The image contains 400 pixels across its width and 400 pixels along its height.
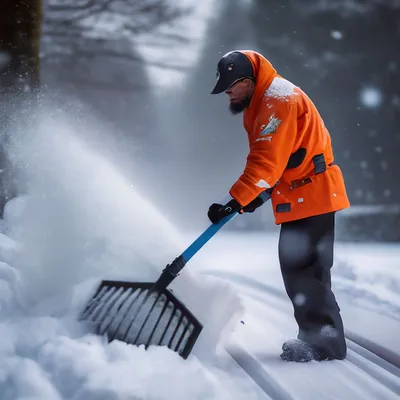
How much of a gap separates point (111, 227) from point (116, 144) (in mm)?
9677

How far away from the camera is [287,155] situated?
171 centimetres

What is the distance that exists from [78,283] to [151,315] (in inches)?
25.5

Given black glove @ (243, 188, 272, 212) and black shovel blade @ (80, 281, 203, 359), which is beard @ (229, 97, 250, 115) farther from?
black shovel blade @ (80, 281, 203, 359)

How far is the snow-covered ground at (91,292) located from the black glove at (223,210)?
65 cm

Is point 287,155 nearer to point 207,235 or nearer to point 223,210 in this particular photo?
point 223,210

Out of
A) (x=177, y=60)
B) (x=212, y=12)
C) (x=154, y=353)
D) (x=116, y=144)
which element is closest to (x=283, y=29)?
(x=212, y=12)

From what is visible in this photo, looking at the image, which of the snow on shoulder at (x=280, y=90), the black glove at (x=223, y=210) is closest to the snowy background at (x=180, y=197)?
the black glove at (x=223, y=210)

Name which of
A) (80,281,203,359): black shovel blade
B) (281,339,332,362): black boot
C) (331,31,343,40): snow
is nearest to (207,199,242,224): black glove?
(80,281,203,359): black shovel blade

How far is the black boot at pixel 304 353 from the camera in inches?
72.6

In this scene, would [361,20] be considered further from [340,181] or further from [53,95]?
[340,181]

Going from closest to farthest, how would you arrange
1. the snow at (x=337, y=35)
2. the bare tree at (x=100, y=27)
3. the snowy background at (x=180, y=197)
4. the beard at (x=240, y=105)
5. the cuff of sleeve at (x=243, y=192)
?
the snowy background at (x=180, y=197) < the cuff of sleeve at (x=243, y=192) < the beard at (x=240, y=105) < the bare tree at (x=100, y=27) < the snow at (x=337, y=35)

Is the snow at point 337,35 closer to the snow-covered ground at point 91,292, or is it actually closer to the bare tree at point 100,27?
the bare tree at point 100,27

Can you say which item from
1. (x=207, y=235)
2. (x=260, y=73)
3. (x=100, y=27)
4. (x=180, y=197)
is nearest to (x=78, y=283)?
(x=207, y=235)

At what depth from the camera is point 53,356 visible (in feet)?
4.95
